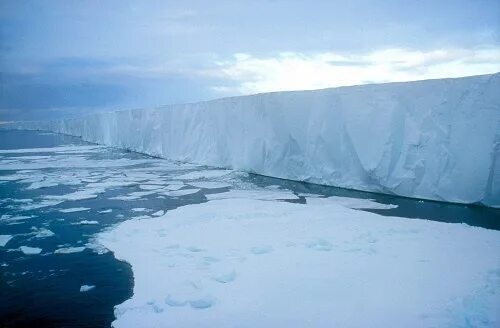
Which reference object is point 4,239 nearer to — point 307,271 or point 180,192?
point 180,192

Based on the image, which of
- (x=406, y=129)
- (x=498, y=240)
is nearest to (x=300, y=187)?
(x=406, y=129)

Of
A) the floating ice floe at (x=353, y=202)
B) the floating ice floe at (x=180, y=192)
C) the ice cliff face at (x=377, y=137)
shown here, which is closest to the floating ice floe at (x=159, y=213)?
the floating ice floe at (x=180, y=192)

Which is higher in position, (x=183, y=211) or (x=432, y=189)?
(x=432, y=189)

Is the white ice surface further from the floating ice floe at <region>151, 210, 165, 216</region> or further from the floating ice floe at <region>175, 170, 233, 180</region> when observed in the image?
the floating ice floe at <region>175, 170, 233, 180</region>

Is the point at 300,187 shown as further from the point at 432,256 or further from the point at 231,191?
the point at 432,256

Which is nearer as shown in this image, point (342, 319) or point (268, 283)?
point (342, 319)

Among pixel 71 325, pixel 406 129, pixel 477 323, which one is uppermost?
pixel 406 129
